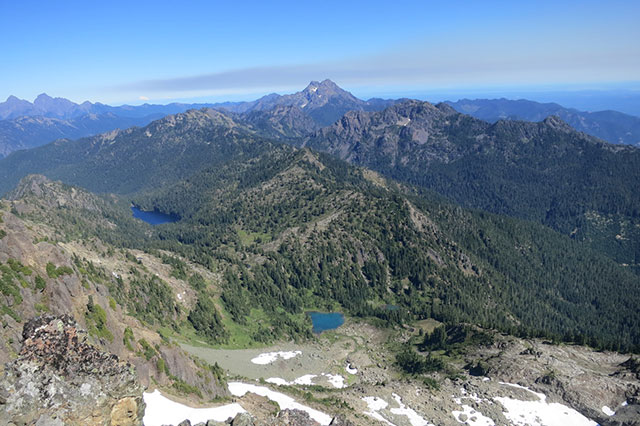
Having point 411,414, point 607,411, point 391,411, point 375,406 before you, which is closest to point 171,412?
point 375,406

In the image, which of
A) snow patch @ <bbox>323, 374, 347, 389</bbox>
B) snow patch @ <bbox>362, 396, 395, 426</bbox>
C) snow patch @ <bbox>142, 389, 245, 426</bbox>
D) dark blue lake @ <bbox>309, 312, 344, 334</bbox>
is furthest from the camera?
dark blue lake @ <bbox>309, 312, 344, 334</bbox>

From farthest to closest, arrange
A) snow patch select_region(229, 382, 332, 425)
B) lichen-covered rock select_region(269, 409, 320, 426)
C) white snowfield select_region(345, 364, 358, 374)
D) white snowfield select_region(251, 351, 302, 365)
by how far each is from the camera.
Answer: white snowfield select_region(251, 351, 302, 365) → white snowfield select_region(345, 364, 358, 374) → snow patch select_region(229, 382, 332, 425) → lichen-covered rock select_region(269, 409, 320, 426)

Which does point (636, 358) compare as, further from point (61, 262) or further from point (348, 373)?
point (61, 262)

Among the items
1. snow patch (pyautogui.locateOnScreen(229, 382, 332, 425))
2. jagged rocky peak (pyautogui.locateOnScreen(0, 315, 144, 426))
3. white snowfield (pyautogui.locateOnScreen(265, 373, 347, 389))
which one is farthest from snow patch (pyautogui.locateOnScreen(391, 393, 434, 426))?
jagged rocky peak (pyautogui.locateOnScreen(0, 315, 144, 426))

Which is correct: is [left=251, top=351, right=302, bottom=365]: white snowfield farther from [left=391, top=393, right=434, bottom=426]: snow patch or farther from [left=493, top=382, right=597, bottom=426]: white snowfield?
[left=493, top=382, right=597, bottom=426]: white snowfield

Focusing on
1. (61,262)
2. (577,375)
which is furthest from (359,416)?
(61,262)

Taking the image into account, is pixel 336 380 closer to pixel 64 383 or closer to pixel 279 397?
pixel 279 397
